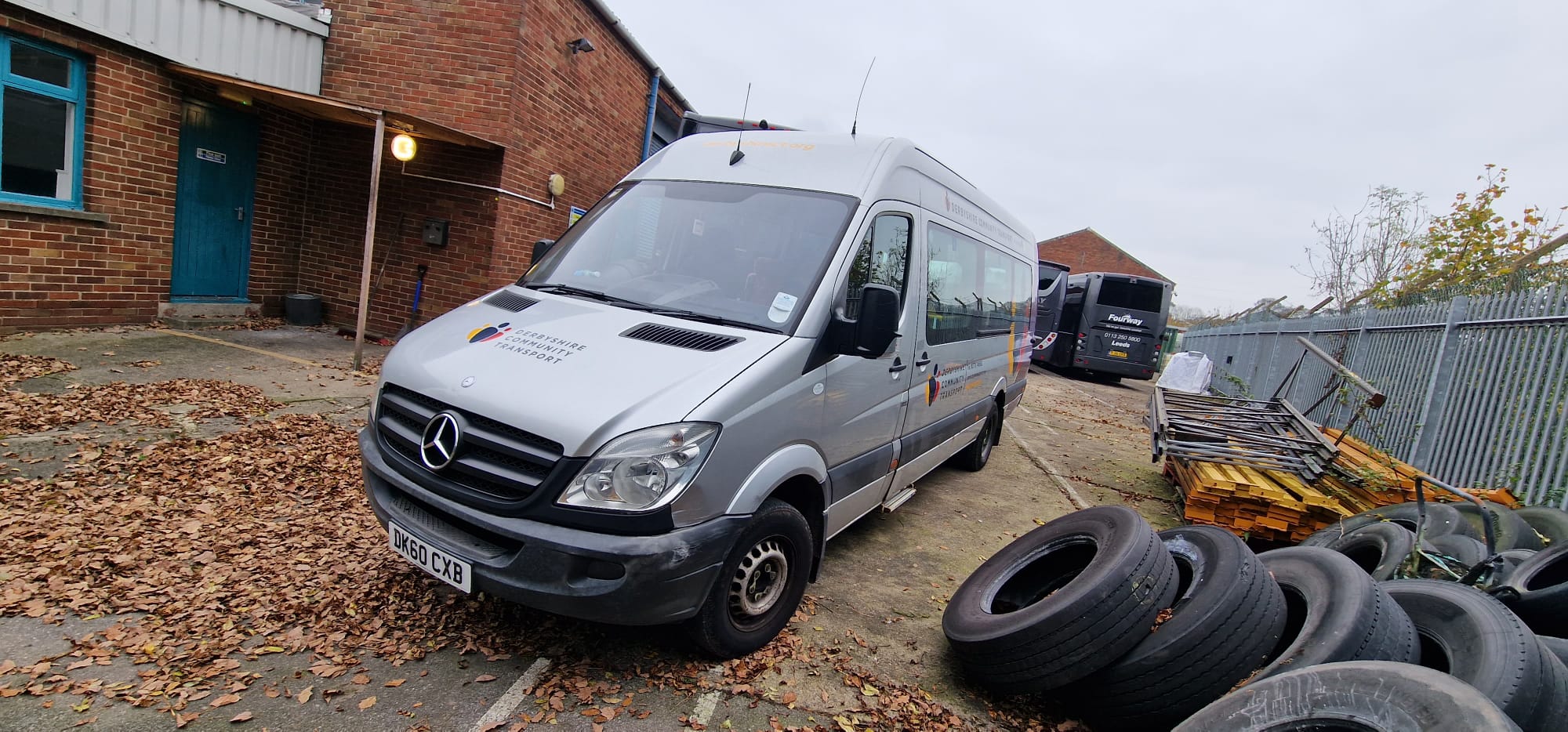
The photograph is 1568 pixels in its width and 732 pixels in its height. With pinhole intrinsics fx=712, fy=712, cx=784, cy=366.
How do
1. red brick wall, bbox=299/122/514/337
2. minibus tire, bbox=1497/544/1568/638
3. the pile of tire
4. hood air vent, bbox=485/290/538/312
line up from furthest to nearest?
1. red brick wall, bbox=299/122/514/337
2. hood air vent, bbox=485/290/538/312
3. minibus tire, bbox=1497/544/1568/638
4. the pile of tire

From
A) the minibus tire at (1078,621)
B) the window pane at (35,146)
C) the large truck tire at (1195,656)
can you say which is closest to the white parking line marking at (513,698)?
the minibus tire at (1078,621)

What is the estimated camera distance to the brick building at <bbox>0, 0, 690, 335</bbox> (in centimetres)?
650

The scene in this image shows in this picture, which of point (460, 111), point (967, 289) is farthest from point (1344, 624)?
point (460, 111)

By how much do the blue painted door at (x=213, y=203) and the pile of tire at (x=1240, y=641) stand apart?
9005 millimetres

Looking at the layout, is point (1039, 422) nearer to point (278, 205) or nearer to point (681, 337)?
point (681, 337)

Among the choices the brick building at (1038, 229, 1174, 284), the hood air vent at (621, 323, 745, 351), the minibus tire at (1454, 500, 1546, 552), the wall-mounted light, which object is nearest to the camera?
the hood air vent at (621, 323, 745, 351)

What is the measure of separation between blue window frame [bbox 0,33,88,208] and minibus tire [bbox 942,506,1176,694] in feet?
28.4

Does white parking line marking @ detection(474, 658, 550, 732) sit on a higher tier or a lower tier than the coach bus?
lower

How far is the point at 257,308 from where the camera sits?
8.71m

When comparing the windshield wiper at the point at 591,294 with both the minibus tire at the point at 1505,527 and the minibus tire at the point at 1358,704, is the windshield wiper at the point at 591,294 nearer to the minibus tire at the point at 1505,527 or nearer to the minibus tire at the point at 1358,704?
the minibus tire at the point at 1358,704

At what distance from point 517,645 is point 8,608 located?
192cm

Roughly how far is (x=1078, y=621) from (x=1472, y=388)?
5.39 metres

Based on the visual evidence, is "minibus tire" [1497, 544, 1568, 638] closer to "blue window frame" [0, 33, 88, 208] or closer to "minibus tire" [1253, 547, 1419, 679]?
"minibus tire" [1253, 547, 1419, 679]

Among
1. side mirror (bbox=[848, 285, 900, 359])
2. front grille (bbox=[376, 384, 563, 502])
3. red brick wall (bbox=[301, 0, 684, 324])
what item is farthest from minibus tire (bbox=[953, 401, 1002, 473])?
red brick wall (bbox=[301, 0, 684, 324])
